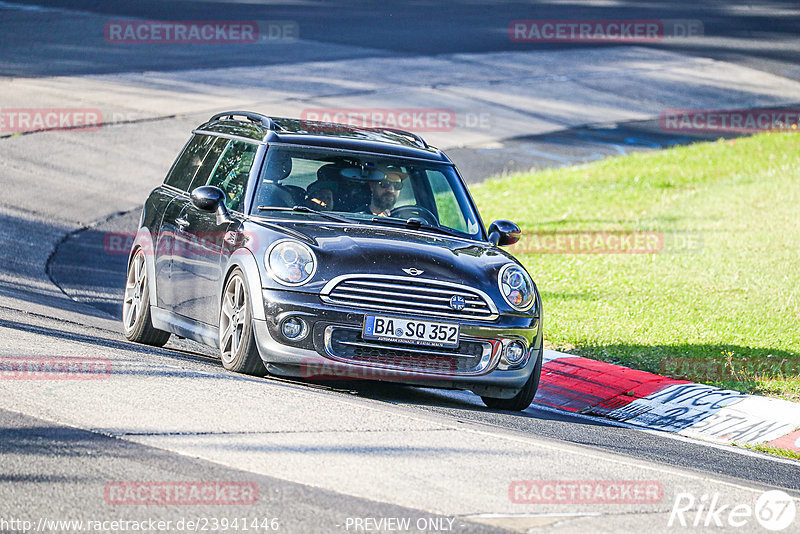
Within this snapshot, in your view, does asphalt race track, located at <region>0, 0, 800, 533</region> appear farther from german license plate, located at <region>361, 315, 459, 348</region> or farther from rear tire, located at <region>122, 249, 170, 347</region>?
german license plate, located at <region>361, 315, 459, 348</region>

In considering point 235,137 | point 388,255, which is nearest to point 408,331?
point 388,255

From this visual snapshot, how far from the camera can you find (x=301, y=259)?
25.4 feet

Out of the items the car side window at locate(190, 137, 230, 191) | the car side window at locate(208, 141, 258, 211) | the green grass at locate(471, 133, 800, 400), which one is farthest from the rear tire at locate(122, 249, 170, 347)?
the green grass at locate(471, 133, 800, 400)

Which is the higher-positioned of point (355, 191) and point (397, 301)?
point (355, 191)

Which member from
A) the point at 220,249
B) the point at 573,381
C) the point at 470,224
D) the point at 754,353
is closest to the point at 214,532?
the point at 220,249

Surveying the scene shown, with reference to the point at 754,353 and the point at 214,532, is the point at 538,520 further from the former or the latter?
the point at 754,353

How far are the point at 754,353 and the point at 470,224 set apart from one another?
316 cm

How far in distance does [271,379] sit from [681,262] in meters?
8.20

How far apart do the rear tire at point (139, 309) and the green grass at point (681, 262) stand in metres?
3.62

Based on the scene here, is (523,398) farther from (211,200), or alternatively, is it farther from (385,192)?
(211,200)

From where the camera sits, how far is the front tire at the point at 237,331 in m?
7.84

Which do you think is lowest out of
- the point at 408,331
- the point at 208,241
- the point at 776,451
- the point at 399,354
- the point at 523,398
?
the point at 776,451

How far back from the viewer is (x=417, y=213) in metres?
8.94

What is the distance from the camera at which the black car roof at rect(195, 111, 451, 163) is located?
890 cm
